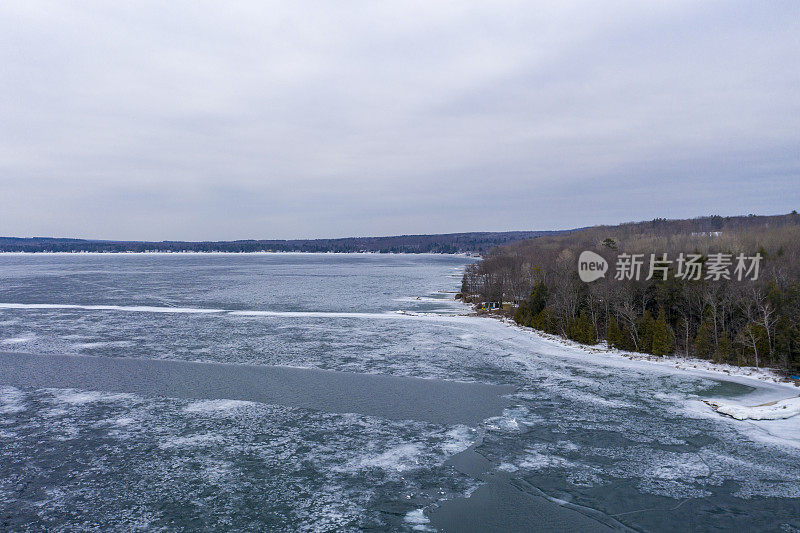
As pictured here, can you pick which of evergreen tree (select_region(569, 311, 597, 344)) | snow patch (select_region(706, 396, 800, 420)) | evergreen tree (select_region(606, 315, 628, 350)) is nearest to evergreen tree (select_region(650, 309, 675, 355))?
evergreen tree (select_region(606, 315, 628, 350))

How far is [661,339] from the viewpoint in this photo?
2708 centimetres

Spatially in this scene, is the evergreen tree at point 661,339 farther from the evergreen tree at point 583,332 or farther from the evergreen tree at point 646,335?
the evergreen tree at point 583,332

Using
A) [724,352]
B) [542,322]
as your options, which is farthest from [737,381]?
[542,322]

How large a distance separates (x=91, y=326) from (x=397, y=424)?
29.7 meters

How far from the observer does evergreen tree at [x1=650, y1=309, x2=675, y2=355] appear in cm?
2706

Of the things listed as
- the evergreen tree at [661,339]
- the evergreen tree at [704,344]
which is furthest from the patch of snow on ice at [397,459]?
the evergreen tree at [704,344]

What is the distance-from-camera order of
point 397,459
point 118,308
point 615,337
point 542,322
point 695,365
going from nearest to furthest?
point 397,459 < point 695,365 < point 615,337 < point 542,322 < point 118,308

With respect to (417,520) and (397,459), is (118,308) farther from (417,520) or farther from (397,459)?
(417,520)

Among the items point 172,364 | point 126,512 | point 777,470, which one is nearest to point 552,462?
point 777,470

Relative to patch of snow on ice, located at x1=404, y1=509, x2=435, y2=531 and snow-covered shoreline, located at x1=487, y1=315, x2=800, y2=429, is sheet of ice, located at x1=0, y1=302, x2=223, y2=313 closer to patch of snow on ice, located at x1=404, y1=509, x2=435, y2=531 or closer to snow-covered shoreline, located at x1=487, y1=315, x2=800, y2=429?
snow-covered shoreline, located at x1=487, y1=315, x2=800, y2=429

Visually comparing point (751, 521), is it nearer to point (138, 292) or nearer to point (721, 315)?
point (721, 315)

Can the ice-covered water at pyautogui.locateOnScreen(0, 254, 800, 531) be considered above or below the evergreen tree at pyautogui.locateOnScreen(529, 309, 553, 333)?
below

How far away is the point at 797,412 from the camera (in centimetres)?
1755

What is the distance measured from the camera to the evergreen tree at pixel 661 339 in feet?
88.8
